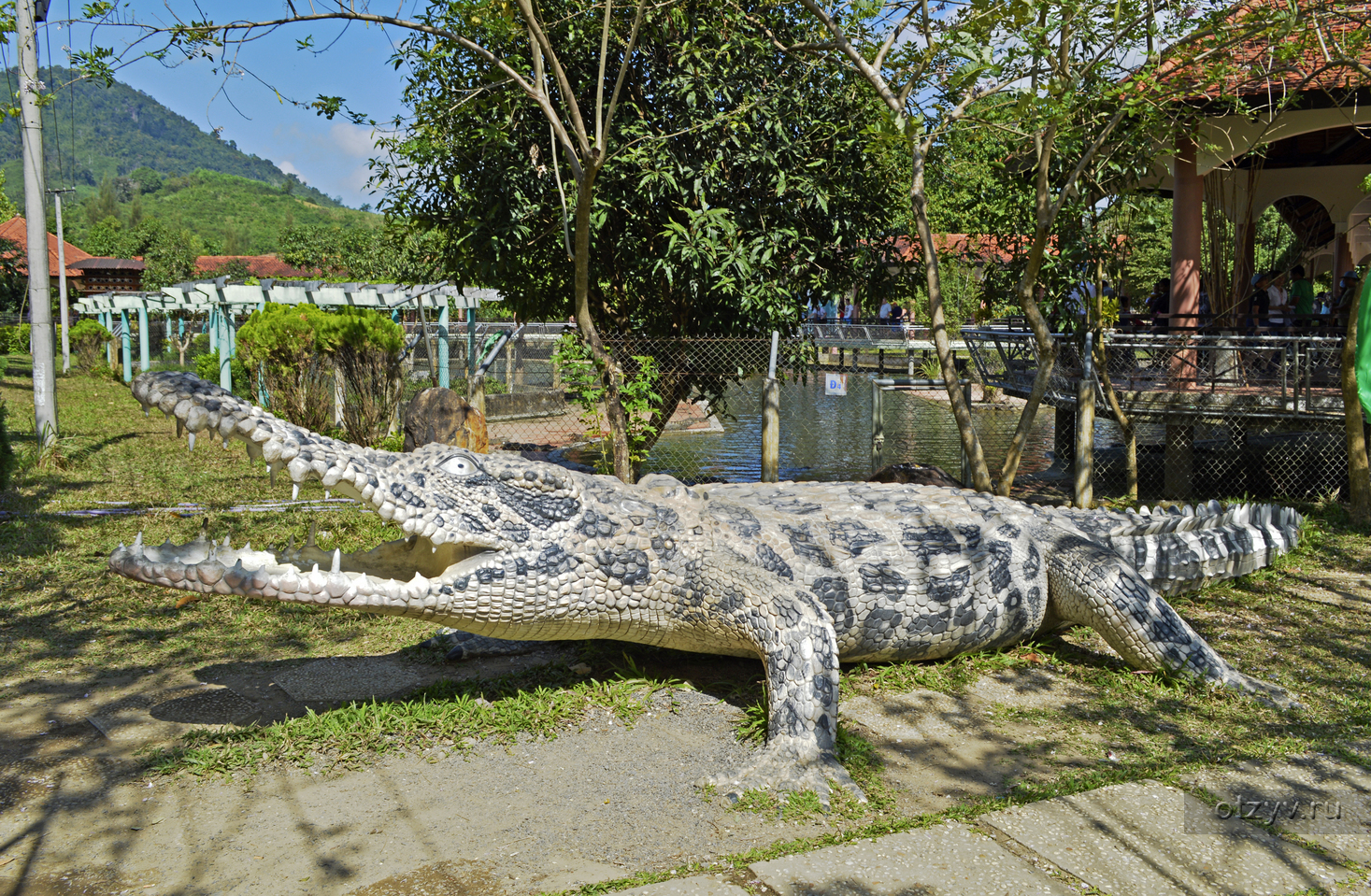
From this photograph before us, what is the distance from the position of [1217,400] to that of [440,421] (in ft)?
26.3

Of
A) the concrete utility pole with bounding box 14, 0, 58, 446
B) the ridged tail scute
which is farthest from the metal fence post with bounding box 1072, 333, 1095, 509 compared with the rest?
the concrete utility pole with bounding box 14, 0, 58, 446

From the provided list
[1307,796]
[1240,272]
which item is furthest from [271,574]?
[1240,272]

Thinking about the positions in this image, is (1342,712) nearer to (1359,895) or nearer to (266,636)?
(1359,895)

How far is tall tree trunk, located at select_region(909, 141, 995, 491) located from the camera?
714 cm

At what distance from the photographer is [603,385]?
8.09 meters

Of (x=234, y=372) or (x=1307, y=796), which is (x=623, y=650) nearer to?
(x=1307, y=796)

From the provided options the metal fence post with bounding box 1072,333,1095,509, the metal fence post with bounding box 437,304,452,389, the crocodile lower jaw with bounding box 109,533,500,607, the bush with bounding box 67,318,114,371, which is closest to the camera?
the crocodile lower jaw with bounding box 109,533,500,607

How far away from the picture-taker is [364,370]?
1148 centimetres

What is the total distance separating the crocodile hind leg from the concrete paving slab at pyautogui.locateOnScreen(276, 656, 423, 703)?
11.4 ft

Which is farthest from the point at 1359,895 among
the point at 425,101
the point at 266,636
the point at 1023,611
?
the point at 425,101

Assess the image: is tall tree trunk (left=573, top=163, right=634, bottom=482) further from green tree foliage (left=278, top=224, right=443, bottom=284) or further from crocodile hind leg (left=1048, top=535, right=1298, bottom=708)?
green tree foliage (left=278, top=224, right=443, bottom=284)

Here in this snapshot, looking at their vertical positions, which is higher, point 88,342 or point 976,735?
point 88,342

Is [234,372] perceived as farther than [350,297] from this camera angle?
Yes

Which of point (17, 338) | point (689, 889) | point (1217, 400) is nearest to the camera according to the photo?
point (689, 889)
